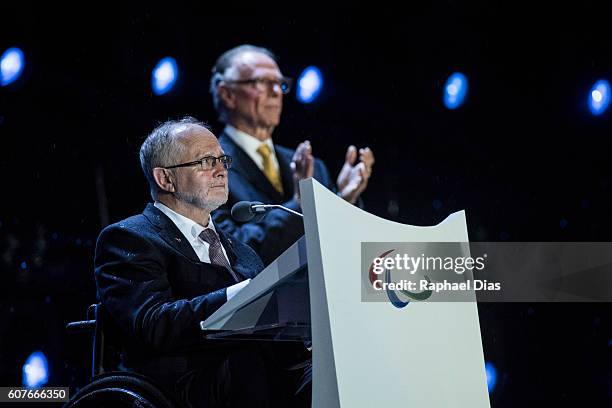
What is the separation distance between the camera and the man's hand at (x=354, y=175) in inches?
145

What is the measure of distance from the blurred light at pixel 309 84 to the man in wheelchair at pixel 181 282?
1422 mm

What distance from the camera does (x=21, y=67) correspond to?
3.59 meters

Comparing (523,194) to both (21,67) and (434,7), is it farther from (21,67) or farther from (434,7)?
(21,67)

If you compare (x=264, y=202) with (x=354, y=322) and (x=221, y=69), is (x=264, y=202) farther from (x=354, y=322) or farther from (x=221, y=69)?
(x=354, y=322)

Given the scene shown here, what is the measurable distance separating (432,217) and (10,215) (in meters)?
2.05

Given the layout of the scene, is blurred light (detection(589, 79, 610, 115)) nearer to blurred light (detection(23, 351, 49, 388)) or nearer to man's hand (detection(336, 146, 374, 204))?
man's hand (detection(336, 146, 374, 204))

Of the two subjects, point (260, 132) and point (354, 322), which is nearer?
point (354, 322)

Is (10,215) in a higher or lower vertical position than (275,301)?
higher

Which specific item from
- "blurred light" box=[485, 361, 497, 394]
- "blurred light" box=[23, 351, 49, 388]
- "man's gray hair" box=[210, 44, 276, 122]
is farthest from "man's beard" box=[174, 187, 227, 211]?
"blurred light" box=[485, 361, 497, 394]

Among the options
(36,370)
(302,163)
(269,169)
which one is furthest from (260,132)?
(36,370)

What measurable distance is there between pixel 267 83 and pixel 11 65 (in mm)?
1170

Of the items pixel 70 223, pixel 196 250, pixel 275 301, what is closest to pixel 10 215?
pixel 70 223

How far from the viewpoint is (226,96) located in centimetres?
373

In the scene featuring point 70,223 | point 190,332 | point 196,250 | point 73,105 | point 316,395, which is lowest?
point 316,395
